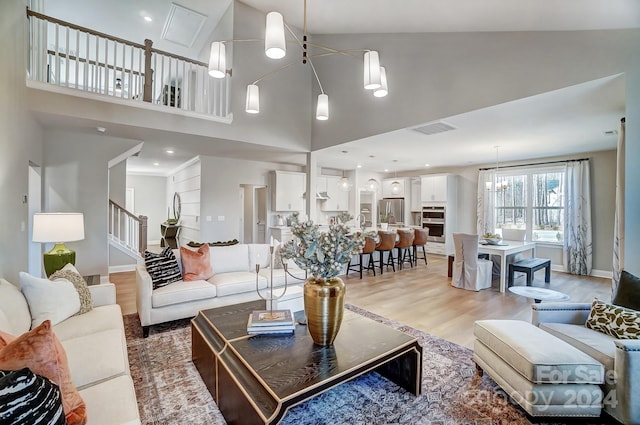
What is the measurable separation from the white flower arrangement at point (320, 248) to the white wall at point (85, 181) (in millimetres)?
4997

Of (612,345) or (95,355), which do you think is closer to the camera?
(95,355)

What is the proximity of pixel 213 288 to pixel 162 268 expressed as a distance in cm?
63

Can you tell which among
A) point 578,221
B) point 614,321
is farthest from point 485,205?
point 614,321

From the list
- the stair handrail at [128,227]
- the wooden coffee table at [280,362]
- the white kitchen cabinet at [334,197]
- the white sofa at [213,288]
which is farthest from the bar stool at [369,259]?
the stair handrail at [128,227]

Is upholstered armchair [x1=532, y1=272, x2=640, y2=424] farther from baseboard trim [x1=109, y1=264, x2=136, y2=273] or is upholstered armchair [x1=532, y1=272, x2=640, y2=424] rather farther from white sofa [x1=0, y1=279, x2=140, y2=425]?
baseboard trim [x1=109, y1=264, x2=136, y2=273]

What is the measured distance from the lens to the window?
6.71 metres

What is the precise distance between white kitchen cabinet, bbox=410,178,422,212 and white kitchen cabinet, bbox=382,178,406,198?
31cm

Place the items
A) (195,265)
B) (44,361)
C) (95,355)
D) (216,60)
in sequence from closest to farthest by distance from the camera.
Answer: (44,361)
(95,355)
(216,60)
(195,265)

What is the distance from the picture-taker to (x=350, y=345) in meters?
2.05

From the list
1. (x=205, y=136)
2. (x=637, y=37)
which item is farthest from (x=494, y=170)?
(x=205, y=136)

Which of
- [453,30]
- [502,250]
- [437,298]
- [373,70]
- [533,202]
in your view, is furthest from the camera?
[533,202]

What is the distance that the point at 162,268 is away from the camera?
3.40 metres

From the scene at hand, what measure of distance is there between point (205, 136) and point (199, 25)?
9.50 ft

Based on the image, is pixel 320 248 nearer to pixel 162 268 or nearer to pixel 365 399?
pixel 365 399
